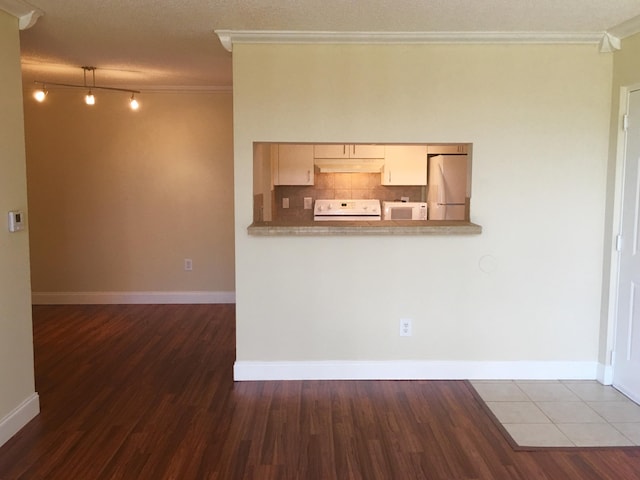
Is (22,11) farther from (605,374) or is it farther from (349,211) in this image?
(605,374)

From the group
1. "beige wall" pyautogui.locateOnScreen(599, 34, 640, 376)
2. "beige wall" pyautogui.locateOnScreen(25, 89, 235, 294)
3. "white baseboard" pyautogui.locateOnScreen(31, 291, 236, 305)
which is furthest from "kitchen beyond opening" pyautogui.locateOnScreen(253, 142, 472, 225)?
"beige wall" pyautogui.locateOnScreen(599, 34, 640, 376)

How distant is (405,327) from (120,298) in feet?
11.7

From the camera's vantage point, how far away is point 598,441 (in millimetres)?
2756

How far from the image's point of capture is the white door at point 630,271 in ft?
10.5

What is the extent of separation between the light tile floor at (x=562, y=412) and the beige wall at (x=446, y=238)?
0.76 ft

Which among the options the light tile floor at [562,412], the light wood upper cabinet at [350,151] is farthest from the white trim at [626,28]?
the light wood upper cabinet at [350,151]

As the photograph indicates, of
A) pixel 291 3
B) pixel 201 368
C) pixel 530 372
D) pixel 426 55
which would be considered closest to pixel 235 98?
pixel 291 3

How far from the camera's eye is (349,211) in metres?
5.99

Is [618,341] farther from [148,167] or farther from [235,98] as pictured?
[148,167]

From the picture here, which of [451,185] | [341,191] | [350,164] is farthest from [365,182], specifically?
[451,185]

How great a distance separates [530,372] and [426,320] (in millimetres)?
820

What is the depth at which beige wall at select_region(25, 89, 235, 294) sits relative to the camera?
18.2ft

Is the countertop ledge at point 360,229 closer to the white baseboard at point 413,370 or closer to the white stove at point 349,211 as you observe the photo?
the white baseboard at point 413,370

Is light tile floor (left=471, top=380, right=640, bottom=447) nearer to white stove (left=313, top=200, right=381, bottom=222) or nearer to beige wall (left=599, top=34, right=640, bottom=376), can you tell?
beige wall (left=599, top=34, right=640, bottom=376)
